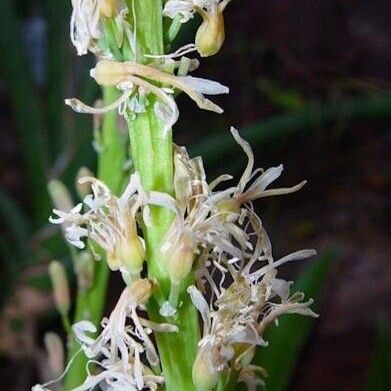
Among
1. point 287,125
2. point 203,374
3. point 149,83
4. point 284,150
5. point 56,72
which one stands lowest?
point 284,150

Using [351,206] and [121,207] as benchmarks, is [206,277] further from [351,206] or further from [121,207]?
[351,206]

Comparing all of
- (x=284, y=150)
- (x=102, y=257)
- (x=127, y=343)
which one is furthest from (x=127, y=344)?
(x=284, y=150)

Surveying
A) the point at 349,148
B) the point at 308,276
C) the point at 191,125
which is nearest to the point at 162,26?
the point at 308,276

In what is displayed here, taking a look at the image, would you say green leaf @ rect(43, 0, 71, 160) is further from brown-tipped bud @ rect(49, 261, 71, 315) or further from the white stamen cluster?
the white stamen cluster

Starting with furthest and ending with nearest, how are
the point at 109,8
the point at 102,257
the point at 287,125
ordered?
the point at 287,125, the point at 102,257, the point at 109,8

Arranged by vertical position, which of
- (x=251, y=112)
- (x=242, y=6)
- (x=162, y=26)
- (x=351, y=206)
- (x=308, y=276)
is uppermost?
(x=162, y=26)

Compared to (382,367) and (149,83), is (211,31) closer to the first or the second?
(149,83)

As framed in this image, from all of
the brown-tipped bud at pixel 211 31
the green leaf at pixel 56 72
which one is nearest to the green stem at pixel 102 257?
the brown-tipped bud at pixel 211 31
